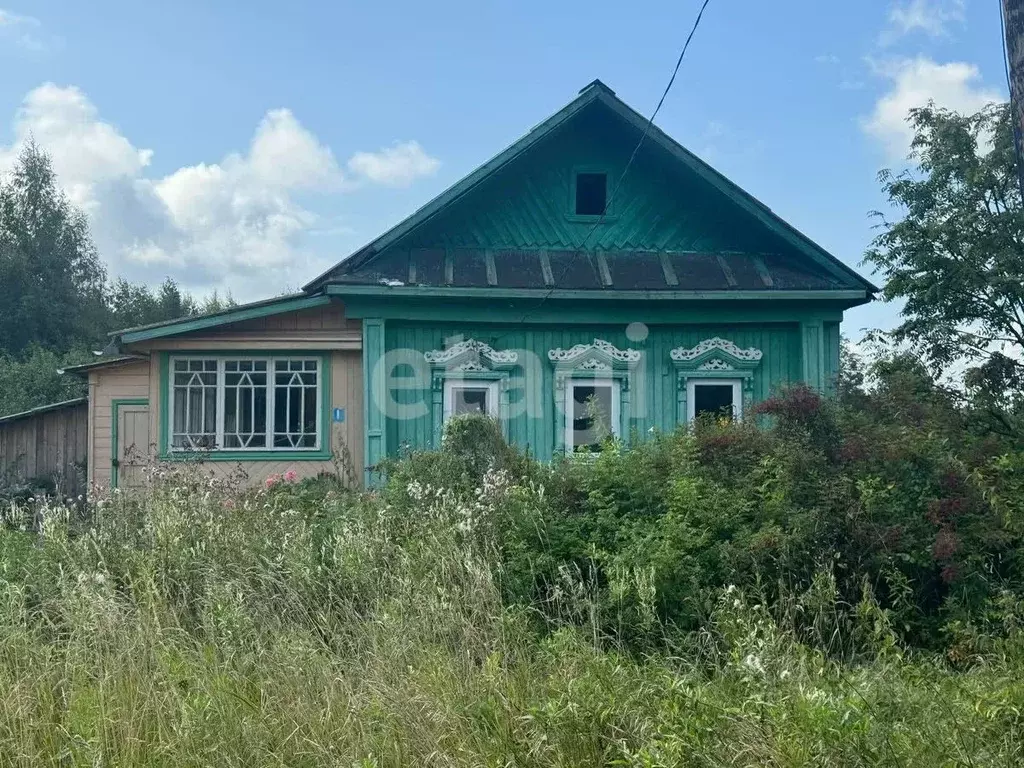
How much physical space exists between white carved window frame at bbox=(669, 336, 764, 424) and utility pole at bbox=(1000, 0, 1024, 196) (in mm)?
7711

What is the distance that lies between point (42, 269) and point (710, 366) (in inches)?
1292

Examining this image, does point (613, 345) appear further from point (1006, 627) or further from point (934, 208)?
point (934, 208)

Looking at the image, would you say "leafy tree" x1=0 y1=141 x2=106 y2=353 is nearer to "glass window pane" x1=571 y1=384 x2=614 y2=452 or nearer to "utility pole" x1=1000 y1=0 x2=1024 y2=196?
"glass window pane" x1=571 y1=384 x2=614 y2=452

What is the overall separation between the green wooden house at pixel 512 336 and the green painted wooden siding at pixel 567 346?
2cm

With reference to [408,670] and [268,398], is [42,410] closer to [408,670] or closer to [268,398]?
[268,398]

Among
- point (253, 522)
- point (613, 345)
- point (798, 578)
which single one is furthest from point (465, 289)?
point (798, 578)

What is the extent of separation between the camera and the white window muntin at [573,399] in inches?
465

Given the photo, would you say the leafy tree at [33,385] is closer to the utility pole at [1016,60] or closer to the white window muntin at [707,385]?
the white window muntin at [707,385]

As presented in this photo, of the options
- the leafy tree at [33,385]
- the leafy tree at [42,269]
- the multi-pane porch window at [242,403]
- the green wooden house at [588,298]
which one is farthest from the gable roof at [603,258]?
the leafy tree at [42,269]

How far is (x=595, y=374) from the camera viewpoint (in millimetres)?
11836

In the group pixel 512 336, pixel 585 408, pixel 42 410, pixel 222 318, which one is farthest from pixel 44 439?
pixel 585 408

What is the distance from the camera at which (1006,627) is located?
4723 mm

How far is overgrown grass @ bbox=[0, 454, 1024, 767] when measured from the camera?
3477mm

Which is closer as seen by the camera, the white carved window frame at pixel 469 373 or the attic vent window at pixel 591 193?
the white carved window frame at pixel 469 373
